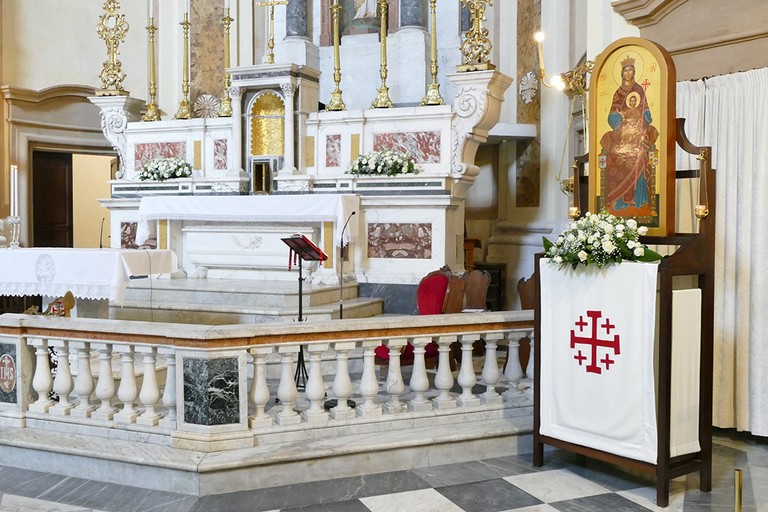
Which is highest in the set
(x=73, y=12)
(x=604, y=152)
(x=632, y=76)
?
(x=73, y=12)

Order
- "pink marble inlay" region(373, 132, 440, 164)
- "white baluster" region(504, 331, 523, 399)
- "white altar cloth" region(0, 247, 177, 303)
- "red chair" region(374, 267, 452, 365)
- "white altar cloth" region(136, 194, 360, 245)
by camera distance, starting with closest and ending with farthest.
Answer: "white baluster" region(504, 331, 523, 399) < "red chair" region(374, 267, 452, 365) < "white altar cloth" region(0, 247, 177, 303) < "white altar cloth" region(136, 194, 360, 245) < "pink marble inlay" region(373, 132, 440, 164)

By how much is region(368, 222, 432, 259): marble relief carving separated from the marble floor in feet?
12.3

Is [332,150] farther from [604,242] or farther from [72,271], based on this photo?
[604,242]

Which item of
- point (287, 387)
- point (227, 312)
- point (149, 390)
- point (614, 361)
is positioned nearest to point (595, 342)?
point (614, 361)

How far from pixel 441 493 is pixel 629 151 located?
2072 mm

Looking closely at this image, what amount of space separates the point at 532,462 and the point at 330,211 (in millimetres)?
3934

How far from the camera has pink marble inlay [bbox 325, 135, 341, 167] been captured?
28.4ft

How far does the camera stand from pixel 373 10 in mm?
10812

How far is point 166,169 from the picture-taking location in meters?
9.17

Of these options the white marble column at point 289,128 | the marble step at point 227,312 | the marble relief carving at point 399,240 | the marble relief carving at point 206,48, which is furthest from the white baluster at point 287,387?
the marble relief carving at point 206,48

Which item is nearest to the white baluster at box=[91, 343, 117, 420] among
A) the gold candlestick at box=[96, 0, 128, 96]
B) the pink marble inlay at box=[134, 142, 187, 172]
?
the pink marble inlay at box=[134, 142, 187, 172]

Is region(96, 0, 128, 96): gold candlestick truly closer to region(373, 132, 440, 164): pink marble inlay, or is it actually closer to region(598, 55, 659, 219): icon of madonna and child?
region(373, 132, 440, 164): pink marble inlay

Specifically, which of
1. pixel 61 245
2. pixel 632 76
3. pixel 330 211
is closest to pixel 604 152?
pixel 632 76

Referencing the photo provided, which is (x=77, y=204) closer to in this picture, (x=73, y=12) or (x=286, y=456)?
(x=73, y=12)
